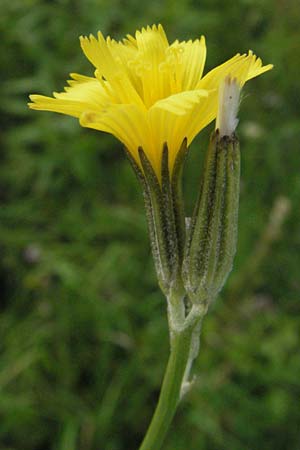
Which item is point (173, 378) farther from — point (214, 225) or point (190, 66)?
point (190, 66)

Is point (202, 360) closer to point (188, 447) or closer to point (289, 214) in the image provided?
point (188, 447)

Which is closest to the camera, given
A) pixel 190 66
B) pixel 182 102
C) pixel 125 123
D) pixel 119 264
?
pixel 182 102

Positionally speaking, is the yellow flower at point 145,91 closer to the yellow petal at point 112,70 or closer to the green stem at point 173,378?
the yellow petal at point 112,70

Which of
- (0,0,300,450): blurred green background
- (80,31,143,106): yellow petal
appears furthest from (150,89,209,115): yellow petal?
(0,0,300,450): blurred green background

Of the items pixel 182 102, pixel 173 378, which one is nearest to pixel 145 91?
pixel 182 102

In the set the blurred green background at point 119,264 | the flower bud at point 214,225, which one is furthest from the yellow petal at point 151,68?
the blurred green background at point 119,264

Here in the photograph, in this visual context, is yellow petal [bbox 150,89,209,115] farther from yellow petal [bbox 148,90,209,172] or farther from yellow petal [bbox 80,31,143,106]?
yellow petal [bbox 80,31,143,106]
